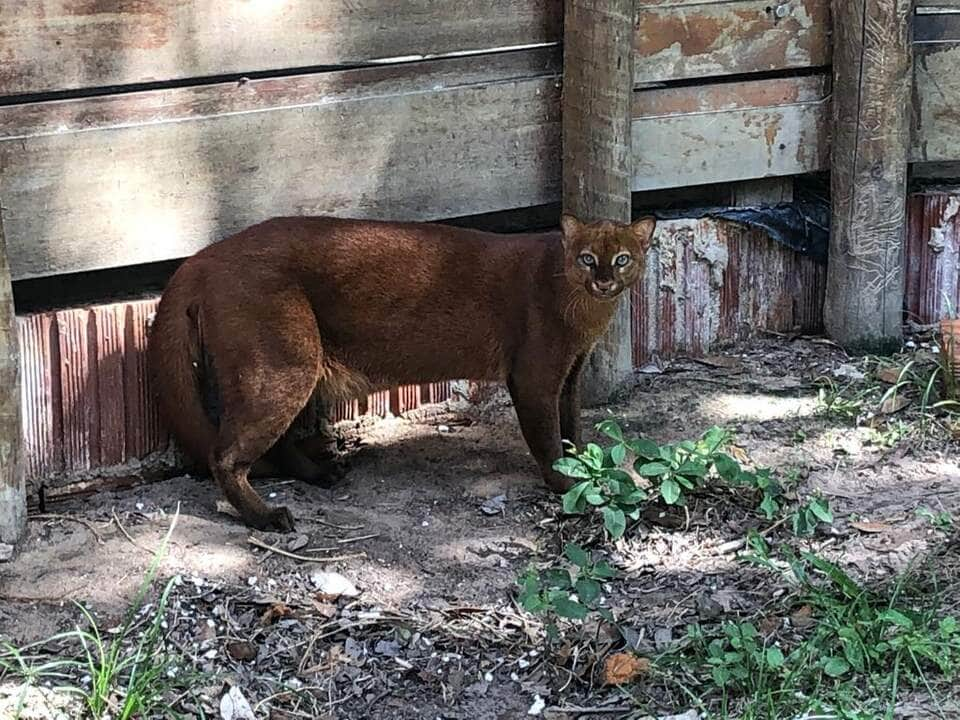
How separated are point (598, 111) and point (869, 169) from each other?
1234 millimetres

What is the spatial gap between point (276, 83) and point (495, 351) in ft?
3.92

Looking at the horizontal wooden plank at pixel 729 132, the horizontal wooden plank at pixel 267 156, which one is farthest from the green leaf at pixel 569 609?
the horizontal wooden plank at pixel 729 132

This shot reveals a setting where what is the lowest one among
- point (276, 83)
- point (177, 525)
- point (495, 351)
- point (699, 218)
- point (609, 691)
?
point (609, 691)

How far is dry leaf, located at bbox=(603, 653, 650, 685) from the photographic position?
3861mm

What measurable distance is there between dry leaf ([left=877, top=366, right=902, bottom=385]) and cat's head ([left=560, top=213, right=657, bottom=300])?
4.34 feet

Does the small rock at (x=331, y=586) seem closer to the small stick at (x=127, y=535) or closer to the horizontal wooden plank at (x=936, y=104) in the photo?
the small stick at (x=127, y=535)

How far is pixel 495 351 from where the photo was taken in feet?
17.0

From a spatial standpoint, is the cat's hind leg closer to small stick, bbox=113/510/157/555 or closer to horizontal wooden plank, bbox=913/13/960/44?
small stick, bbox=113/510/157/555

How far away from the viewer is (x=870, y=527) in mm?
4578

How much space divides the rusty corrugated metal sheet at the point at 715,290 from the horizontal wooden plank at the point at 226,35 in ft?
3.40

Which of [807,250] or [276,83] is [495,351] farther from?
[807,250]

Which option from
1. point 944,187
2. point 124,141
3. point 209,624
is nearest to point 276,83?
point 124,141

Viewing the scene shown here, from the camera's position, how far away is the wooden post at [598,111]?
539 cm

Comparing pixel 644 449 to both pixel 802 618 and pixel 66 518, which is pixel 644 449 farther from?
pixel 66 518
